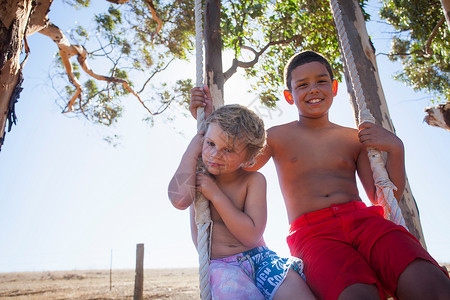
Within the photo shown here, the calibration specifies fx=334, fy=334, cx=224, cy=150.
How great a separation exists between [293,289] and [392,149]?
0.88 m

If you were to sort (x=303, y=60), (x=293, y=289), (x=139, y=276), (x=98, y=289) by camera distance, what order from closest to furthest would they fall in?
(x=293, y=289), (x=303, y=60), (x=139, y=276), (x=98, y=289)

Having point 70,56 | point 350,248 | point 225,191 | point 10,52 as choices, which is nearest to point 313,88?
point 225,191

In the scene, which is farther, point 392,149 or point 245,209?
point 392,149

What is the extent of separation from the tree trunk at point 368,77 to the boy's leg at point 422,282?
5.24 ft

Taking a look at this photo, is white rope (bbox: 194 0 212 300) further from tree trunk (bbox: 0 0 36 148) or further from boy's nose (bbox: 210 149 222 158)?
tree trunk (bbox: 0 0 36 148)

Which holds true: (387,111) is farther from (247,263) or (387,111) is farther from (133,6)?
(133,6)

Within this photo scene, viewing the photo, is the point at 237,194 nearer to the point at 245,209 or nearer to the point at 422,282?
the point at 245,209

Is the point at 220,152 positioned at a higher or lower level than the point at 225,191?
higher

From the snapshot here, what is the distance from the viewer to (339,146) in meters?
1.80

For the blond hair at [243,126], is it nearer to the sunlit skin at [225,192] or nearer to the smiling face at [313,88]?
the sunlit skin at [225,192]

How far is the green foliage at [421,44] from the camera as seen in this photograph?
19.6ft

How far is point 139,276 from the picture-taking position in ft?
24.7

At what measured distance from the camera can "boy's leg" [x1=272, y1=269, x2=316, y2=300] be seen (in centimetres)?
121

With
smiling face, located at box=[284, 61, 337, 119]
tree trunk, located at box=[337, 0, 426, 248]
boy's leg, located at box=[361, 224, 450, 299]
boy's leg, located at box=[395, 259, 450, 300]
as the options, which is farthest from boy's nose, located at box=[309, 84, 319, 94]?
tree trunk, located at box=[337, 0, 426, 248]
